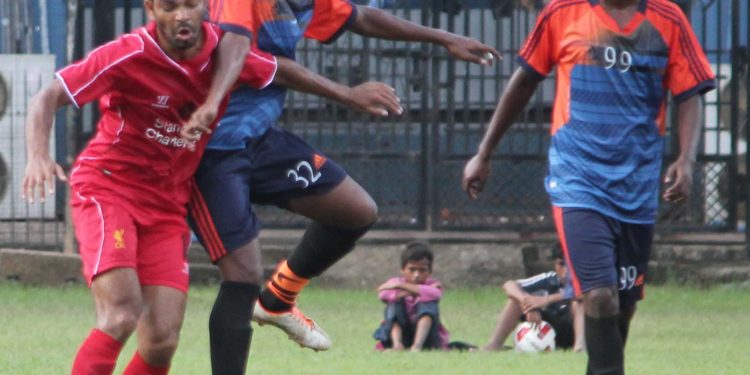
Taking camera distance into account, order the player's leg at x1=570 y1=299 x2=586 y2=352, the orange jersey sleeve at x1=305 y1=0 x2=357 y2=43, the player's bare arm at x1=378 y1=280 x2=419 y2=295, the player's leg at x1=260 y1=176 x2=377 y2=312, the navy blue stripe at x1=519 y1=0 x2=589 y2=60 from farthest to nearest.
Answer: the player's bare arm at x1=378 y1=280 x2=419 y2=295 → the player's leg at x1=570 y1=299 x2=586 y2=352 → the orange jersey sleeve at x1=305 y1=0 x2=357 y2=43 → the player's leg at x1=260 y1=176 x2=377 y2=312 → the navy blue stripe at x1=519 y1=0 x2=589 y2=60

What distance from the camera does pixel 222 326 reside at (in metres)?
6.93

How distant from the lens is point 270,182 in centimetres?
739

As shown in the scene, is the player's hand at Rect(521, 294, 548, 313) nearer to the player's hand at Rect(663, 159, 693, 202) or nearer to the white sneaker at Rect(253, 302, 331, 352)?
the white sneaker at Rect(253, 302, 331, 352)

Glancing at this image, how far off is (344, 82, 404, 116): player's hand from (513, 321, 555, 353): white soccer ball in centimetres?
449

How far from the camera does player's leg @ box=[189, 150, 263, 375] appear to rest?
22.7 feet

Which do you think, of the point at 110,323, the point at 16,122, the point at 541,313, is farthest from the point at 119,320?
the point at 16,122

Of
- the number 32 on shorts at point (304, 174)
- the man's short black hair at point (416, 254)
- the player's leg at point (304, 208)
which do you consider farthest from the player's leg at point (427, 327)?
the number 32 on shorts at point (304, 174)

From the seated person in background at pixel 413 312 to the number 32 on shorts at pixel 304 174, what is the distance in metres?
3.70

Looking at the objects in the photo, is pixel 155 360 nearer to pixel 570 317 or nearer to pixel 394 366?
pixel 394 366

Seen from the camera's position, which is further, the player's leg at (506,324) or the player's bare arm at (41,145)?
the player's leg at (506,324)

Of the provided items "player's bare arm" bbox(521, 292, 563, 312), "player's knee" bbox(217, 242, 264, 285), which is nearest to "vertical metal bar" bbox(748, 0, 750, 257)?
"player's bare arm" bbox(521, 292, 563, 312)

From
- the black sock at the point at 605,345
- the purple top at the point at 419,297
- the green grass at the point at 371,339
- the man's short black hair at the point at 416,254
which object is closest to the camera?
the black sock at the point at 605,345

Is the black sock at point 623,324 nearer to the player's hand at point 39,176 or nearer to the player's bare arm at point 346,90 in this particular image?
the player's bare arm at point 346,90

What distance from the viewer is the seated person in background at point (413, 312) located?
1116 cm
